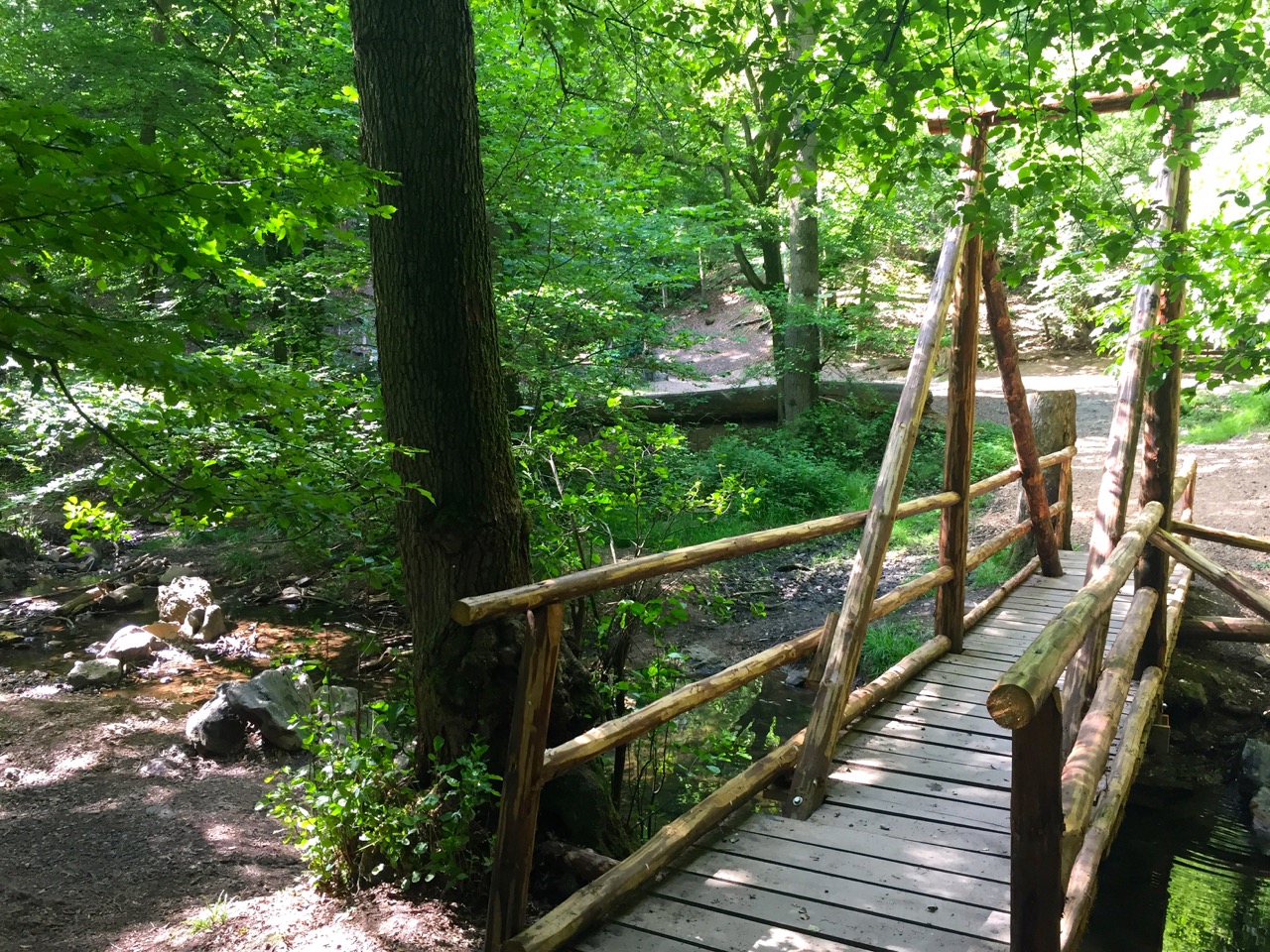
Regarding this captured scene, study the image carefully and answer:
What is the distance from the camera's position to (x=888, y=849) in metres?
3.13

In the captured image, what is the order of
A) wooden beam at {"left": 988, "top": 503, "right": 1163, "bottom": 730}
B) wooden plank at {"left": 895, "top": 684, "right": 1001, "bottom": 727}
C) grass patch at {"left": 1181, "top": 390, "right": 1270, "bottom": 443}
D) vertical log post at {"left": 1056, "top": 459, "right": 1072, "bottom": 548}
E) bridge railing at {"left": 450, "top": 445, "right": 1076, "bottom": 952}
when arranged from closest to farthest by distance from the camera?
wooden beam at {"left": 988, "top": 503, "right": 1163, "bottom": 730} < bridge railing at {"left": 450, "top": 445, "right": 1076, "bottom": 952} < wooden plank at {"left": 895, "top": 684, "right": 1001, "bottom": 727} < vertical log post at {"left": 1056, "top": 459, "right": 1072, "bottom": 548} < grass patch at {"left": 1181, "top": 390, "right": 1270, "bottom": 443}

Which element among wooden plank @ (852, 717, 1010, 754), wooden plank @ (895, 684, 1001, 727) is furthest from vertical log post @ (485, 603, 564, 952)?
wooden plank @ (895, 684, 1001, 727)

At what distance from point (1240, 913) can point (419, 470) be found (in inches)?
204

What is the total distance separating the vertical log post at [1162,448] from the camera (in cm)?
506

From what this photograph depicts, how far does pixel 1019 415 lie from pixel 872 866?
4.20m

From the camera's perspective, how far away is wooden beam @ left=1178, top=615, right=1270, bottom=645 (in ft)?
19.7

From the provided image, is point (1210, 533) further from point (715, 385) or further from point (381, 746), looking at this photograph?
point (715, 385)

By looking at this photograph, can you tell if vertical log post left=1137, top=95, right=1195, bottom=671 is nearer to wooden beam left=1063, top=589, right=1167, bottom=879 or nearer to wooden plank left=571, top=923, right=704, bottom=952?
wooden beam left=1063, top=589, right=1167, bottom=879

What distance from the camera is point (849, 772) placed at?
3820 mm

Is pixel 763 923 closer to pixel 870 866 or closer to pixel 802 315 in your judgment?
pixel 870 866

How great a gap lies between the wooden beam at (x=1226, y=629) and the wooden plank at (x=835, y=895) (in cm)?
464

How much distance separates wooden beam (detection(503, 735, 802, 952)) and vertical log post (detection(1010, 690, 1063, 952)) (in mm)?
1202

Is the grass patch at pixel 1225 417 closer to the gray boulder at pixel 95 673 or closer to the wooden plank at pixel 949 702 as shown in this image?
the wooden plank at pixel 949 702

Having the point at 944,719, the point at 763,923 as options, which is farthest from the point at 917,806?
the point at 763,923
